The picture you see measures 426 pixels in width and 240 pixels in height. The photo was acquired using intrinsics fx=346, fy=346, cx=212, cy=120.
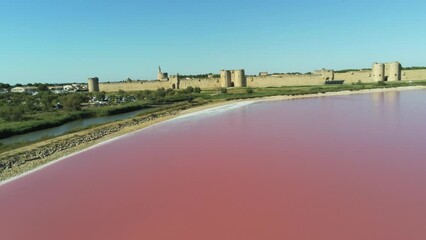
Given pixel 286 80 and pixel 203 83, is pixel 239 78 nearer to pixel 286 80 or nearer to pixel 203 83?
pixel 203 83

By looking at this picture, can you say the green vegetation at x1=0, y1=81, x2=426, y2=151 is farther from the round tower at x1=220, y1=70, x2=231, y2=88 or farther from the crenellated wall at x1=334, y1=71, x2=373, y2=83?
the crenellated wall at x1=334, y1=71, x2=373, y2=83

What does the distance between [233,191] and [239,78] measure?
137 ft

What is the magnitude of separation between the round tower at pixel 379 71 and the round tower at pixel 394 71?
1089mm

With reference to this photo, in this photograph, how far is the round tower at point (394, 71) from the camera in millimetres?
44062

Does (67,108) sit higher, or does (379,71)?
(379,71)

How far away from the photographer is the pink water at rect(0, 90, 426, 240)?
16.5 feet

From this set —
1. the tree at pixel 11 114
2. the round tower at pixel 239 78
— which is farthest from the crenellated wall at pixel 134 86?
the tree at pixel 11 114

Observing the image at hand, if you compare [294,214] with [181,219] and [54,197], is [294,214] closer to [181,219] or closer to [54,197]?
[181,219]

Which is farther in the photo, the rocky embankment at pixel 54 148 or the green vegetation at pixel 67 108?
the green vegetation at pixel 67 108

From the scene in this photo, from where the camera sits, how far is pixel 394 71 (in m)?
44.5

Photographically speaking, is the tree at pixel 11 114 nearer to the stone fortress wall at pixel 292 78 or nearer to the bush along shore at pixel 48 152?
the bush along shore at pixel 48 152

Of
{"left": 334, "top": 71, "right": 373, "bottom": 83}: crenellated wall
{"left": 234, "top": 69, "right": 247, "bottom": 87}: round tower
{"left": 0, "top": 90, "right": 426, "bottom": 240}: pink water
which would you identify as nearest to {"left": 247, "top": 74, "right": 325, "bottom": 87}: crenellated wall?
{"left": 234, "top": 69, "right": 247, "bottom": 87}: round tower

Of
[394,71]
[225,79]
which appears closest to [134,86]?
[225,79]

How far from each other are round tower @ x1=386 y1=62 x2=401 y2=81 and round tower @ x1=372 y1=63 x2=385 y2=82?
3.57ft
